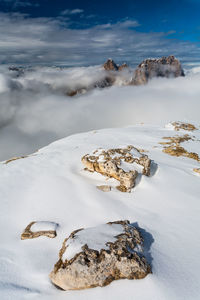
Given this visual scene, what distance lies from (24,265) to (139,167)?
8944 mm

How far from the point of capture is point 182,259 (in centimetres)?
626

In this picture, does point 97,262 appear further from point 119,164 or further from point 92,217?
point 119,164

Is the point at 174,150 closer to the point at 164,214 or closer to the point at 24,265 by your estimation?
the point at 164,214

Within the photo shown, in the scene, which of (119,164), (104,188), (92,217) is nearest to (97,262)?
(92,217)

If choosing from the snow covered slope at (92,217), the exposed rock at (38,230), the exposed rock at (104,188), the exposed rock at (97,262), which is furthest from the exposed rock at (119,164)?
the exposed rock at (97,262)

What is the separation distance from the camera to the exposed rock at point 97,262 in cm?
512

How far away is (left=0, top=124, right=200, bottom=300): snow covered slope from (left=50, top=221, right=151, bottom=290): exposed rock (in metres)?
0.20

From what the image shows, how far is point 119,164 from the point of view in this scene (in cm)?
1284

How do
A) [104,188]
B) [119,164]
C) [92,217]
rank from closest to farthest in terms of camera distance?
1. [92,217]
2. [104,188]
3. [119,164]

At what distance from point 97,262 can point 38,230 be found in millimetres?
3780

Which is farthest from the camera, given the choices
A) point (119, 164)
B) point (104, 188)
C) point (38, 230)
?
point (119, 164)

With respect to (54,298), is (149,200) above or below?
below

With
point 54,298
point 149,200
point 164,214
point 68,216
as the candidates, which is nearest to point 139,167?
point 149,200

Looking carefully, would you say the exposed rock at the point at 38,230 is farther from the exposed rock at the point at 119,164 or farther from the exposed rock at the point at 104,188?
the exposed rock at the point at 119,164
